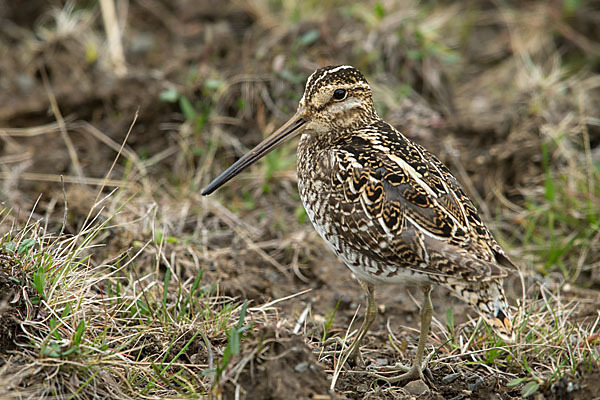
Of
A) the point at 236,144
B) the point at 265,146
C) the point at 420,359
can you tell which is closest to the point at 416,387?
the point at 420,359

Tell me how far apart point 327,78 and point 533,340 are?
1.81m

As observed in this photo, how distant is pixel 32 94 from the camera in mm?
6812

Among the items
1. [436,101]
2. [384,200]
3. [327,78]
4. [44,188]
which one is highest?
[327,78]

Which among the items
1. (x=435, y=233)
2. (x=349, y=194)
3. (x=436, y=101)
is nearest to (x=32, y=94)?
(x=436, y=101)

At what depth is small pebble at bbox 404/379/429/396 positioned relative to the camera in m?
3.90

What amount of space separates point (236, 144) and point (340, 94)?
1.92 m

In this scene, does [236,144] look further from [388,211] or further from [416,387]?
[416,387]

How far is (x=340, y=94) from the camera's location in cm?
432

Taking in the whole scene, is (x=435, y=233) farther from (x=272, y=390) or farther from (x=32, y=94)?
(x=32, y=94)

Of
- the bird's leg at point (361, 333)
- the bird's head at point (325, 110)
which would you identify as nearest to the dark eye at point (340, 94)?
the bird's head at point (325, 110)

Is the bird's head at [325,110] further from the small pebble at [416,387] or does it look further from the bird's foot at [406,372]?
the small pebble at [416,387]

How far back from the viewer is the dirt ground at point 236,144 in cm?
475

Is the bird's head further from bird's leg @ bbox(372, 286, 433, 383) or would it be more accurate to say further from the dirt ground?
bird's leg @ bbox(372, 286, 433, 383)

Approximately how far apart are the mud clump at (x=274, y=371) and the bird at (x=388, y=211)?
72 cm
